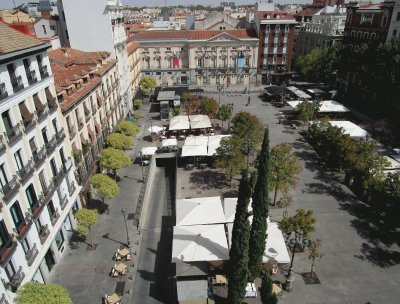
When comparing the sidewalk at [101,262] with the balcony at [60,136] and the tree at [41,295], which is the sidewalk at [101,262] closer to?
the tree at [41,295]

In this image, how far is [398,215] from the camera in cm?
2902

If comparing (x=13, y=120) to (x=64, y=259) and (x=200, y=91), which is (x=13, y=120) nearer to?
(x=64, y=259)

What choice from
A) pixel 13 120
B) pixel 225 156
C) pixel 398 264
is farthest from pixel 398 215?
pixel 13 120

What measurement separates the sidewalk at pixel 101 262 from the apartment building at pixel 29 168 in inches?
59.4

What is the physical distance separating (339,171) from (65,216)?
3613 cm

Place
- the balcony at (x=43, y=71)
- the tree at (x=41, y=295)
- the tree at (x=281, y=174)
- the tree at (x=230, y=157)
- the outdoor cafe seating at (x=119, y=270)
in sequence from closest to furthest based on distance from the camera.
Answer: the tree at (x=41, y=295)
the outdoor cafe seating at (x=119, y=270)
the balcony at (x=43, y=71)
the tree at (x=281, y=174)
the tree at (x=230, y=157)

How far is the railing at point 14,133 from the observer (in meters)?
23.0

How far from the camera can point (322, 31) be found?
87.0 meters

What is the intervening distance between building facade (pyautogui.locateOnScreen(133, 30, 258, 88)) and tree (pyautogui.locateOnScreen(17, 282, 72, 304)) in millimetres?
74730

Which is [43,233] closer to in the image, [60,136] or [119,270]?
[119,270]

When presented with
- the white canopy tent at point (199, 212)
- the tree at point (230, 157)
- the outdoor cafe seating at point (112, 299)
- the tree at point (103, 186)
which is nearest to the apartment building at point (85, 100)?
the tree at point (103, 186)

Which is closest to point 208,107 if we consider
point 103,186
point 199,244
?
point 103,186

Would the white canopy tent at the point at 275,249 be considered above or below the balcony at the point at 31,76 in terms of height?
below

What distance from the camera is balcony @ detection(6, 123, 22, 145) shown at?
22978 millimetres
